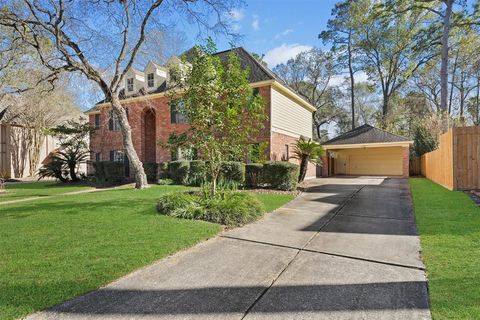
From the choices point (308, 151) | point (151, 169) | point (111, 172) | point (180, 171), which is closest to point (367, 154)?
point (308, 151)

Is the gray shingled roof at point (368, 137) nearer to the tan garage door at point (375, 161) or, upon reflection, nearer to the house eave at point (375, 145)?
the house eave at point (375, 145)

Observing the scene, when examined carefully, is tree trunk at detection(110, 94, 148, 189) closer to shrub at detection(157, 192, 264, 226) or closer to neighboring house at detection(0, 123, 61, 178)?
shrub at detection(157, 192, 264, 226)

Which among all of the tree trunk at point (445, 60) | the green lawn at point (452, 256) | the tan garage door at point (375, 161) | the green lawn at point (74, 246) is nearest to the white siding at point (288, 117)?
the tan garage door at point (375, 161)

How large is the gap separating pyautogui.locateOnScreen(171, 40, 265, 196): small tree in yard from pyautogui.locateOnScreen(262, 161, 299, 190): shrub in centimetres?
403

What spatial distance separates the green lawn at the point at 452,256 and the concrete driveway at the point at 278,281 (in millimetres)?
147

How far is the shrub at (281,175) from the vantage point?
38.4 feet

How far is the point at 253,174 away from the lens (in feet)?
41.4

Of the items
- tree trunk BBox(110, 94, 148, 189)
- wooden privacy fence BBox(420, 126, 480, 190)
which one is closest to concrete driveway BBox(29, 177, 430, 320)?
wooden privacy fence BBox(420, 126, 480, 190)

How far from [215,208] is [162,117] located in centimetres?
1293

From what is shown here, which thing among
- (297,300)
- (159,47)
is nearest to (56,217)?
(297,300)

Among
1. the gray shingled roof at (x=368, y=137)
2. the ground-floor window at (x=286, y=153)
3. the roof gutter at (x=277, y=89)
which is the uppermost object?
the roof gutter at (x=277, y=89)

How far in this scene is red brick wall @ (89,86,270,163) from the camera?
17.9m

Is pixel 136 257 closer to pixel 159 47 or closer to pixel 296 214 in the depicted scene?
pixel 296 214

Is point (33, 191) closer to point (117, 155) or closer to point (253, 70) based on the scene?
point (117, 155)
